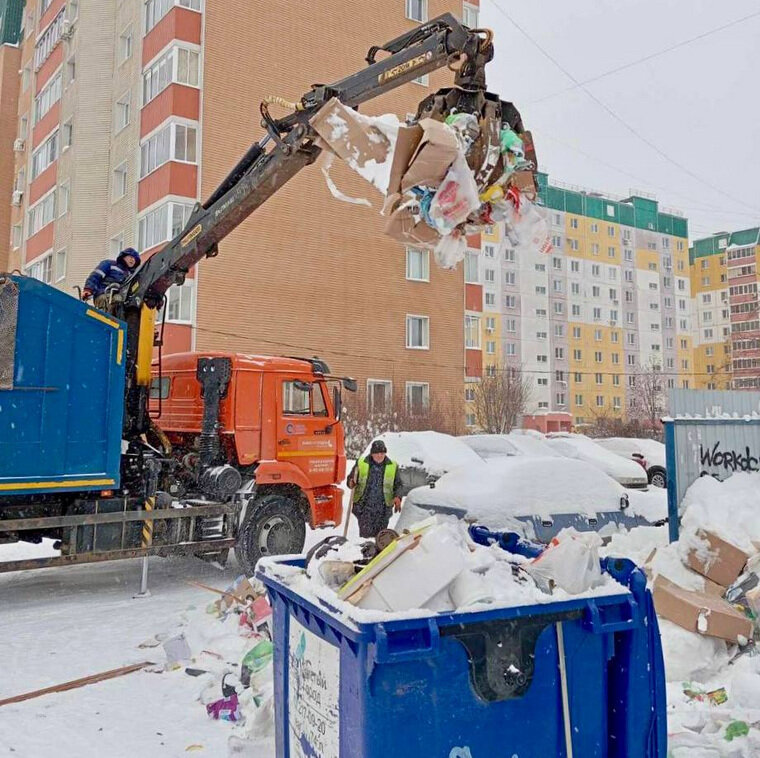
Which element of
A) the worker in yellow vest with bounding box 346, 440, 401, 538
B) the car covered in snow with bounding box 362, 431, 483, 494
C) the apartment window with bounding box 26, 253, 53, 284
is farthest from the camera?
the apartment window with bounding box 26, 253, 53, 284

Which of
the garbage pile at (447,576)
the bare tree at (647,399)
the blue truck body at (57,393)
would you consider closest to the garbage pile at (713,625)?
the garbage pile at (447,576)

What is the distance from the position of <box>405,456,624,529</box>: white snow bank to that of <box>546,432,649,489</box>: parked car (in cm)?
820

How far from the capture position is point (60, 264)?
1085 inches

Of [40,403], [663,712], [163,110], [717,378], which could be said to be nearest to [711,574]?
A: [663,712]

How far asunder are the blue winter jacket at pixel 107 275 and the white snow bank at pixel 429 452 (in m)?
5.44

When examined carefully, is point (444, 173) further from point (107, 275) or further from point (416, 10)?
point (416, 10)

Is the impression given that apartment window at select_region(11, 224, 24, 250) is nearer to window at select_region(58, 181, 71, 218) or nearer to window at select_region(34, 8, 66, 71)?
window at select_region(58, 181, 71, 218)

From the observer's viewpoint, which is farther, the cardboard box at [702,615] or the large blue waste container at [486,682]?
the cardboard box at [702,615]

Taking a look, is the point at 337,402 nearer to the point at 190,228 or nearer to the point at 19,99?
the point at 190,228

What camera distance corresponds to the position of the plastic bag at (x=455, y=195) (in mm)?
3842

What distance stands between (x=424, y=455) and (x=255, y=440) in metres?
5.17

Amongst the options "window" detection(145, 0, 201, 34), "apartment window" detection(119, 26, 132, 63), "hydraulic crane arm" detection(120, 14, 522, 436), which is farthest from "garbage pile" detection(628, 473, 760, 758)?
"apartment window" detection(119, 26, 132, 63)

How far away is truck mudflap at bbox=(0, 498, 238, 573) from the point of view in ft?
23.1

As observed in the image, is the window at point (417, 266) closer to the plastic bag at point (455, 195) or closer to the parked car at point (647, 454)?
the parked car at point (647, 454)
